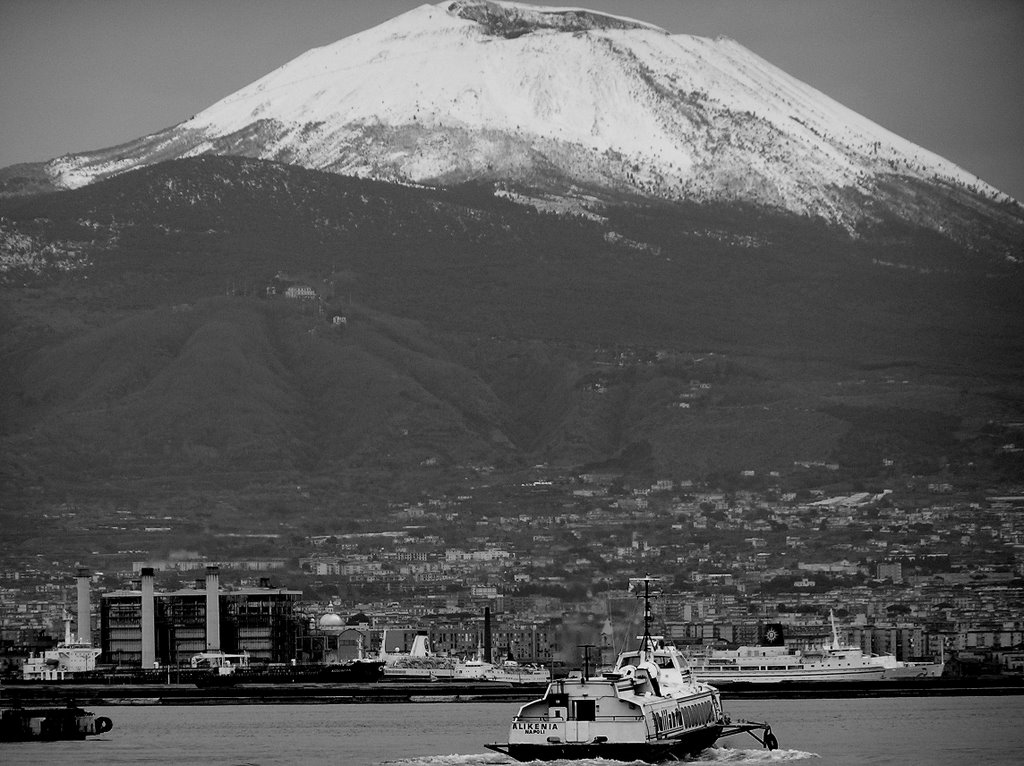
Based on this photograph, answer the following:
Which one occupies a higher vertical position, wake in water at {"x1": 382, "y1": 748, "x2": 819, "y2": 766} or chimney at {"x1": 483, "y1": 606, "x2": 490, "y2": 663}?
chimney at {"x1": 483, "y1": 606, "x2": 490, "y2": 663}

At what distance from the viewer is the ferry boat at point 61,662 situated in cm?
13462

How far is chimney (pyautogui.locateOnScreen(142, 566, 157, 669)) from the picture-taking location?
139000 mm

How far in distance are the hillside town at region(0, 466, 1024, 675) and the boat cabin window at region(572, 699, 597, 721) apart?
6977 centimetres

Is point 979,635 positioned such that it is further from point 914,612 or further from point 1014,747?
point 1014,747

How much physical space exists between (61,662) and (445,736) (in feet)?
187

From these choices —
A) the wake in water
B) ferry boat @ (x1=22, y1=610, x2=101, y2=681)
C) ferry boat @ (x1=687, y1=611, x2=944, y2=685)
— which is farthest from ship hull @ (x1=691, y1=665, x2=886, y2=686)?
the wake in water

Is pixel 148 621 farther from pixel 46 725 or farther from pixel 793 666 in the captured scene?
pixel 46 725

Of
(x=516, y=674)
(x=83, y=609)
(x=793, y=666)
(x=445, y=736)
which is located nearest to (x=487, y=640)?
(x=516, y=674)

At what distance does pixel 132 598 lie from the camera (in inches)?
5659

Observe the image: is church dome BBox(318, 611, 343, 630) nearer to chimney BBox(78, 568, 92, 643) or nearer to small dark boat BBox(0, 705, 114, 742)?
chimney BBox(78, 568, 92, 643)

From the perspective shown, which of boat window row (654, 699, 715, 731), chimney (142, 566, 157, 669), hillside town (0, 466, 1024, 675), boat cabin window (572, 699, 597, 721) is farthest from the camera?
hillside town (0, 466, 1024, 675)

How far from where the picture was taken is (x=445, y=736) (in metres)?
82.9

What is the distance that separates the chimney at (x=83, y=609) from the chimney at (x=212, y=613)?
20.9 ft

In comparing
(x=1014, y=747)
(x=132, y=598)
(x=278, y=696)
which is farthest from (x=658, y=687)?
(x=132, y=598)
